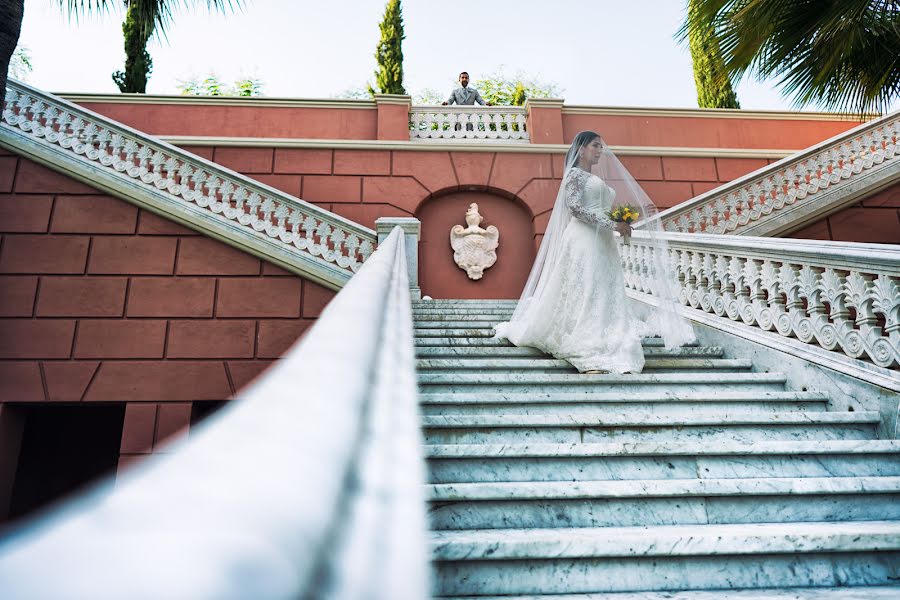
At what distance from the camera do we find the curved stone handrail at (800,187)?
821 centimetres

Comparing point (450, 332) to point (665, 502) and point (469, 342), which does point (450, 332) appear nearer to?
point (469, 342)

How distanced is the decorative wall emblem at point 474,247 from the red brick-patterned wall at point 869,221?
17.2 feet

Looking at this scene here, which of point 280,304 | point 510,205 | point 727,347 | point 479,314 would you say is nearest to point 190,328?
point 280,304

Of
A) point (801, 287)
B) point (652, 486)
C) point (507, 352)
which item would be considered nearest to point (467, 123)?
point (507, 352)

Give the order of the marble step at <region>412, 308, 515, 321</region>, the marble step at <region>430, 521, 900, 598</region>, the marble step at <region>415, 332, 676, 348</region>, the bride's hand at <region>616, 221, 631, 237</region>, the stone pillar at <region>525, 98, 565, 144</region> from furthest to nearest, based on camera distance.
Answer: the stone pillar at <region>525, 98, 565, 144</region>, the marble step at <region>412, 308, 515, 321</region>, the marble step at <region>415, 332, 676, 348</region>, the bride's hand at <region>616, 221, 631, 237</region>, the marble step at <region>430, 521, 900, 598</region>

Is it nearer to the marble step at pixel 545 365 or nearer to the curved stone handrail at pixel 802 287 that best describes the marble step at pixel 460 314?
the marble step at pixel 545 365

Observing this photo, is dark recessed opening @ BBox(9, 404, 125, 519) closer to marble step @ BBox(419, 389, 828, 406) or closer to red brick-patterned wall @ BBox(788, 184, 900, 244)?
marble step @ BBox(419, 389, 828, 406)

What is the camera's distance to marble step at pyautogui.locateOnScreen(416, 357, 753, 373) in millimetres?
4512

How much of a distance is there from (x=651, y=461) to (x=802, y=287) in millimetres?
Answer: 2230

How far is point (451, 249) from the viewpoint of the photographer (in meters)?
9.90

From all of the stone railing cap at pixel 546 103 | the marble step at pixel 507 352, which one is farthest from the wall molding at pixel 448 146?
the marble step at pixel 507 352

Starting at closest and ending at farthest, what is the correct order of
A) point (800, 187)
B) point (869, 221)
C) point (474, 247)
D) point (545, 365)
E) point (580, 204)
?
point (545, 365), point (580, 204), point (800, 187), point (869, 221), point (474, 247)

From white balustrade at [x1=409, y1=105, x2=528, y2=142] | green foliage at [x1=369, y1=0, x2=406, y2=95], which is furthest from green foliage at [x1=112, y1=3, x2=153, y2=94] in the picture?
white balustrade at [x1=409, y1=105, x2=528, y2=142]

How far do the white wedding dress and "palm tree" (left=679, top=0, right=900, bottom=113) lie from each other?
2.50 meters
